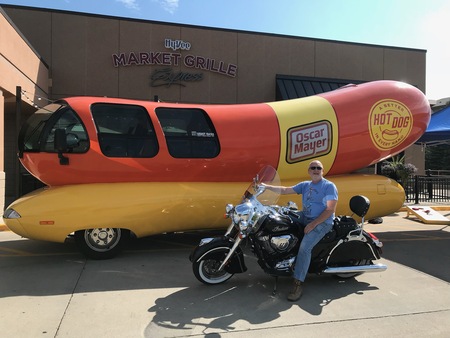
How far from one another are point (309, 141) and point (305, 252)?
3.15m

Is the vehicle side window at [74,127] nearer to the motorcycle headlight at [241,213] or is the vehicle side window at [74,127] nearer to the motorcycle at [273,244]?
the motorcycle at [273,244]

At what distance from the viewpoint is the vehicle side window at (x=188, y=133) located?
21.3ft

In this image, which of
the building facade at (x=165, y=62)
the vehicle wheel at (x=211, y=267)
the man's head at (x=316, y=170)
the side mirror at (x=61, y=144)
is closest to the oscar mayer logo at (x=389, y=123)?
the man's head at (x=316, y=170)

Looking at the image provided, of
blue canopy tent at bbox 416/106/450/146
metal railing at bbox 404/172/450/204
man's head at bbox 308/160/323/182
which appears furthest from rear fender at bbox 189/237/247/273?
metal railing at bbox 404/172/450/204

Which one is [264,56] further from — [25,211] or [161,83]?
[25,211]

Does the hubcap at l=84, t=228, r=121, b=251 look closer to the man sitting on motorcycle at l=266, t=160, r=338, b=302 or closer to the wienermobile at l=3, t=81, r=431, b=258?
the wienermobile at l=3, t=81, r=431, b=258

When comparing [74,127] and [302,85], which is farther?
[302,85]

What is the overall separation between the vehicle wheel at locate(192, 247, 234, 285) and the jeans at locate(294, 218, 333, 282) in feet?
2.82

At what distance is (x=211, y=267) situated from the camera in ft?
15.8

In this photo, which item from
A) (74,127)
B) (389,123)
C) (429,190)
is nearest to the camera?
(74,127)

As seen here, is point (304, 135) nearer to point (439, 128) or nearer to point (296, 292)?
point (296, 292)

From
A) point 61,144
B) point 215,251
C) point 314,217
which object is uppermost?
point 61,144

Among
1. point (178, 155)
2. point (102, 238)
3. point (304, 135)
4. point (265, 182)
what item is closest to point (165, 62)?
point (304, 135)

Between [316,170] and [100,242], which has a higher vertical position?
[316,170]
